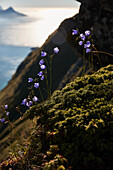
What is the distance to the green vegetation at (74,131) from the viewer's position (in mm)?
3766

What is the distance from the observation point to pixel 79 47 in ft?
31.0

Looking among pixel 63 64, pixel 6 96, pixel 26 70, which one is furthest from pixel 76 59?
pixel 6 96

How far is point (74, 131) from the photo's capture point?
13.5ft

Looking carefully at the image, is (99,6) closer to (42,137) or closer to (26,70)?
(42,137)

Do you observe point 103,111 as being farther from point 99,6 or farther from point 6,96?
point 6,96

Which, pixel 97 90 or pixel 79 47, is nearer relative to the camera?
pixel 97 90

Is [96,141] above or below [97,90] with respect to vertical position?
below

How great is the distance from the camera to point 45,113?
505 cm

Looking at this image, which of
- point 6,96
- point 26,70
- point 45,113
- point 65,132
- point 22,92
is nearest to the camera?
point 65,132

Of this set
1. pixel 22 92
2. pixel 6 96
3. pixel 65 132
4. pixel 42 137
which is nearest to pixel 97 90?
pixel 65 132

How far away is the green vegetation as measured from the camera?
377cm

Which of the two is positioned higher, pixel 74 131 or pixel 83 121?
pixel 83 121

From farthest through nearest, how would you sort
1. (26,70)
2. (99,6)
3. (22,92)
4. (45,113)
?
(26,70) → (22,92) → (99,6) → (45,113)

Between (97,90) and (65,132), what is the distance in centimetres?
146
